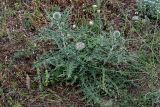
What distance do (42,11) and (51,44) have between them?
1.82ft

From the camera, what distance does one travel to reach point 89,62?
374cm

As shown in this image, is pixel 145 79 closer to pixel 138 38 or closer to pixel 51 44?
pixel 138 38

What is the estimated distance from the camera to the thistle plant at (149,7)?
4507mm

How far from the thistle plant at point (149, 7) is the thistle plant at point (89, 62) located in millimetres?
822

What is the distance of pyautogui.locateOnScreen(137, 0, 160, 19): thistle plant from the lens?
4.51 metres

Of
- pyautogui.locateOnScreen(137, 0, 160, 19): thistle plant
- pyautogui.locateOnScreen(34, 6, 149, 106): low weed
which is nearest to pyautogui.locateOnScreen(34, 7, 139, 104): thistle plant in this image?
pyautogui.locateOnScreen(34, 6, 149, 106): low weed

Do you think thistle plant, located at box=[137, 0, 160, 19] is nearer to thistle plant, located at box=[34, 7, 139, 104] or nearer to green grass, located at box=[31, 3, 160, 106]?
green grass, located at box=[31, 3, 160, 106]

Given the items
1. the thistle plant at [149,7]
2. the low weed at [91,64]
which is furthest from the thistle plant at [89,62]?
the thistle plant at [149,7]

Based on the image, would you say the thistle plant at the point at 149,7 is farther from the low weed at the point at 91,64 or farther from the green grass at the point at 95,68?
the low weed at the point at 91,64

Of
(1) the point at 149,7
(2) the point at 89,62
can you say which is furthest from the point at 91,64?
(1) the point at 149,7

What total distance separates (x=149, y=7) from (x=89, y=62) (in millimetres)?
1193

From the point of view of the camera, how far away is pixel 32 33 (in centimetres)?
428

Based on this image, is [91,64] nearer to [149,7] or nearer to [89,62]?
[89,62]

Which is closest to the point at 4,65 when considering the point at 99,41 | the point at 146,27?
the point at 99,41
